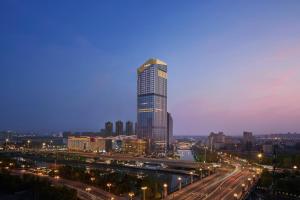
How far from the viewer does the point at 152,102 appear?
136375 millimetres

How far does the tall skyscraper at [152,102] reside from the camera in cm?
13438

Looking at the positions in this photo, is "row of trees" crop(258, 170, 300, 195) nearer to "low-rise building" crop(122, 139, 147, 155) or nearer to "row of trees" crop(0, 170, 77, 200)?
"row of trees" crop(0, 170, 77, 200)

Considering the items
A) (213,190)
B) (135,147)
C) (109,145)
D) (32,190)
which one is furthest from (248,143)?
(32,190)

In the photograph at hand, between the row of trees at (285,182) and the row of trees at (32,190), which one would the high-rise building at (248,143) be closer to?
the row of trees at (285,182)

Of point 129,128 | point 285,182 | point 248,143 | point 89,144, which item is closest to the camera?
point 285,182

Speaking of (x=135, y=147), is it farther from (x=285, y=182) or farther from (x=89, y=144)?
(x=285, y=182)

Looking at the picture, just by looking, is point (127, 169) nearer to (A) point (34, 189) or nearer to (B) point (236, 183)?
(B) point (236, 183)

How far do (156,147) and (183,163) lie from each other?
57233 millimetres

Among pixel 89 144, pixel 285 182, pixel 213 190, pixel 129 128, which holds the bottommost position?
pixel 213 190

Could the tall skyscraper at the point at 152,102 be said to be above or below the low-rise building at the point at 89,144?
above

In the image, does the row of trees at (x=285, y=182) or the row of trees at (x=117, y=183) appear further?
the row of trees at (x=285, y=182)

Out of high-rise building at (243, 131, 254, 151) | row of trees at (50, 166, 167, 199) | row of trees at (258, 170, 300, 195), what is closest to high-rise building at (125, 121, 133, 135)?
high-rise building at (243, 131, 254, 151)

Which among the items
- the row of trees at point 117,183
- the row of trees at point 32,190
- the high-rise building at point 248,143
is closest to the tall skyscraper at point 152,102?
the high-rise building at point 248,143

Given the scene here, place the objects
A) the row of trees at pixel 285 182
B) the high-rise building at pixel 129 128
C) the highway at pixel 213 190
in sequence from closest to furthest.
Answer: the highway at pixel 213 190 < the row of trees at pixel 285 182 < the high-rise building at pixel 129 128
